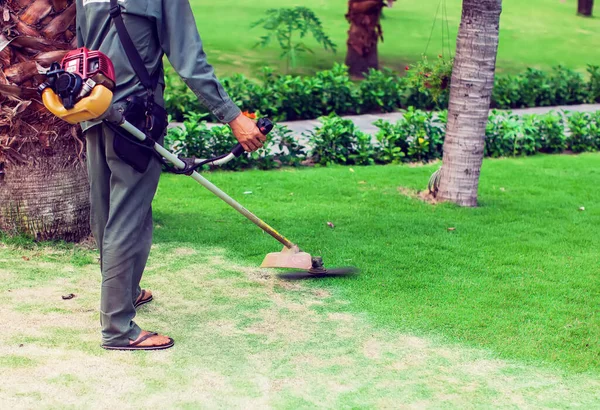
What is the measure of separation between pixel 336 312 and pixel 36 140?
7.74ft

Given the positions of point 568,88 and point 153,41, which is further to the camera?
point 568,88

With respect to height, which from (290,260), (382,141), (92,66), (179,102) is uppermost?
(92,66)

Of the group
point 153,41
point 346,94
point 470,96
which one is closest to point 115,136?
point 153,41

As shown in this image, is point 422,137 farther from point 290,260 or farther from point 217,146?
point 290,260

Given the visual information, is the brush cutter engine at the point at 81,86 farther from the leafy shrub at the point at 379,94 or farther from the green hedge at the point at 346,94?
the leafy shrub at the point at 379,94

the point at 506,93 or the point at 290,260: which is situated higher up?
the point at 506,93

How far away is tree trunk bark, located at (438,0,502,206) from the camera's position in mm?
6867

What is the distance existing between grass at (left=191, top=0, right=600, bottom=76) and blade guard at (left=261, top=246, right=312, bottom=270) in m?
10.7

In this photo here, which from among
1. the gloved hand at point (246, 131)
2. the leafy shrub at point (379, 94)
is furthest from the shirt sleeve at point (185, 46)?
the leafy shrub at point (379, 94)

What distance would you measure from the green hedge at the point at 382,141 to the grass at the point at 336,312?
4.05ft

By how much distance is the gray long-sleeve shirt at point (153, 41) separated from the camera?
149 inches

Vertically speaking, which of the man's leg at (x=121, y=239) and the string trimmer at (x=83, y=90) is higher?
the string trimmer at (x=83, y=90)

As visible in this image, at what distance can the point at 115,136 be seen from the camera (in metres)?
3.85

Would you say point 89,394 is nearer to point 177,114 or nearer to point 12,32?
point 12,32
